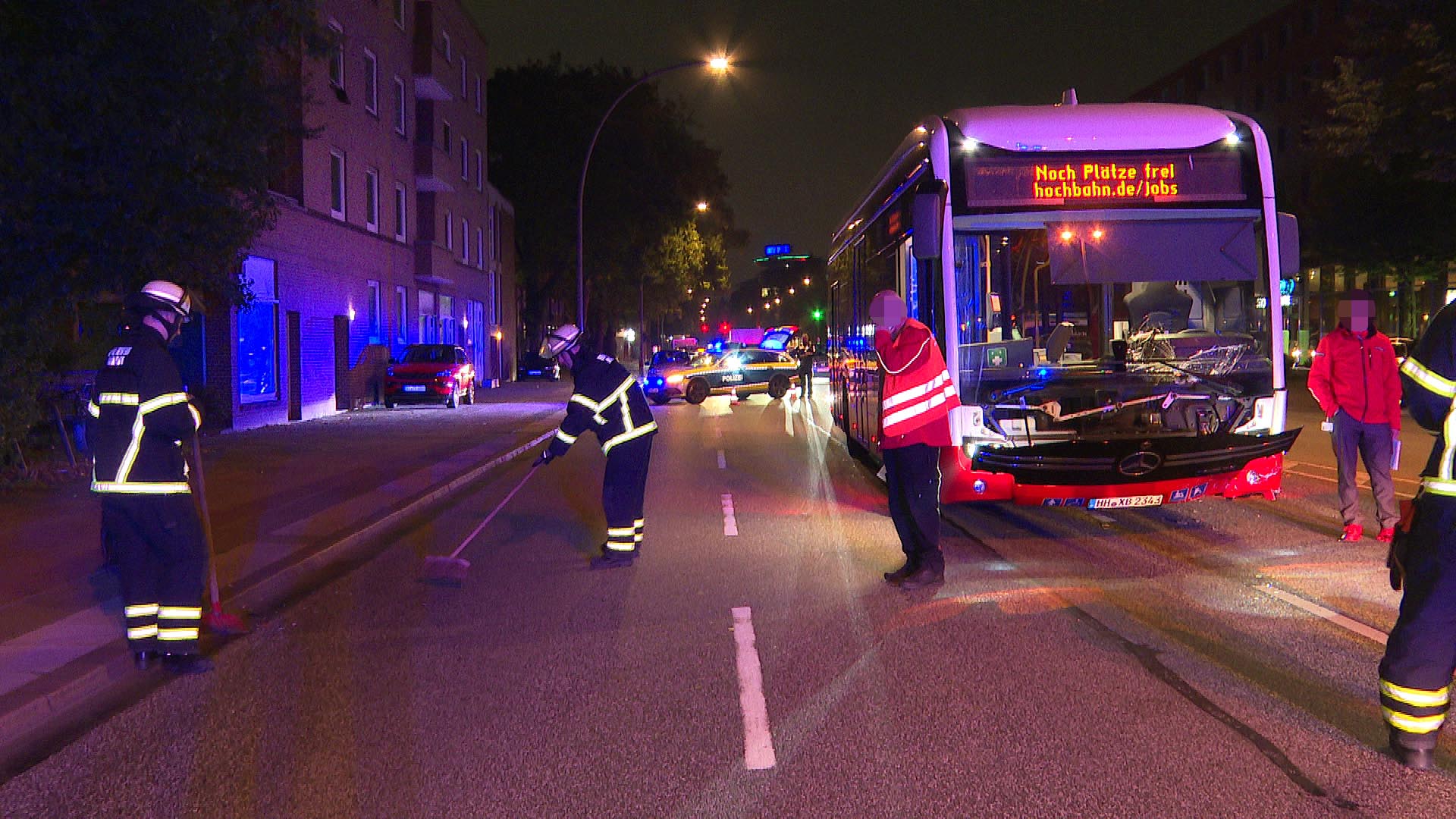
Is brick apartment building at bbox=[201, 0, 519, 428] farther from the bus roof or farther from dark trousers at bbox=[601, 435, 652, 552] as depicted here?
the bus roof

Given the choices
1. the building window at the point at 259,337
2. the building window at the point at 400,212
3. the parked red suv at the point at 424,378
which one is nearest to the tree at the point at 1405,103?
the parked red suv at the point at 424,378

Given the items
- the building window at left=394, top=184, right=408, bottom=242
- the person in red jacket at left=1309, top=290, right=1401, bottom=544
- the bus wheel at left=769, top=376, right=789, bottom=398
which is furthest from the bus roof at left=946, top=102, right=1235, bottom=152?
the building window at left=394, top=184, right=408, bottom=242

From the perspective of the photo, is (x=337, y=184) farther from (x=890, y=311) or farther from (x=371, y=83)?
(x=890, y=311)

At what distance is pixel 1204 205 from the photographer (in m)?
9.25

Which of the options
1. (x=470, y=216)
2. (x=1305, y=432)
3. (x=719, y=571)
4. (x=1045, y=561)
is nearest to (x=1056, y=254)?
(x=1045, y=561)

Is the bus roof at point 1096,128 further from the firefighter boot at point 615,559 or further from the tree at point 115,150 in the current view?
the tree at point 115,150

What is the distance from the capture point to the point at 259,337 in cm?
2369

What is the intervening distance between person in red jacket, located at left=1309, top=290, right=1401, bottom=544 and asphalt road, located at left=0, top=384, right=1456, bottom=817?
24.0 inches

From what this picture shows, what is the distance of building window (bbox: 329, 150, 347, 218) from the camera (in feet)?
90.8

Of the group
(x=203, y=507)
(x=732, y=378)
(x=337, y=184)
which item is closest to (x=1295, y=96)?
(x=732, y=378)

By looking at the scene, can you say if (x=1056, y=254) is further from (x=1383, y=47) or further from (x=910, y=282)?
(x=1383, y=47)

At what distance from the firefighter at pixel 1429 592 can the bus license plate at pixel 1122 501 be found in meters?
4.44

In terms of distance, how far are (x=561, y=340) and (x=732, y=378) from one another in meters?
24.6

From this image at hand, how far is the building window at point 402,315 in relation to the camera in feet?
109
